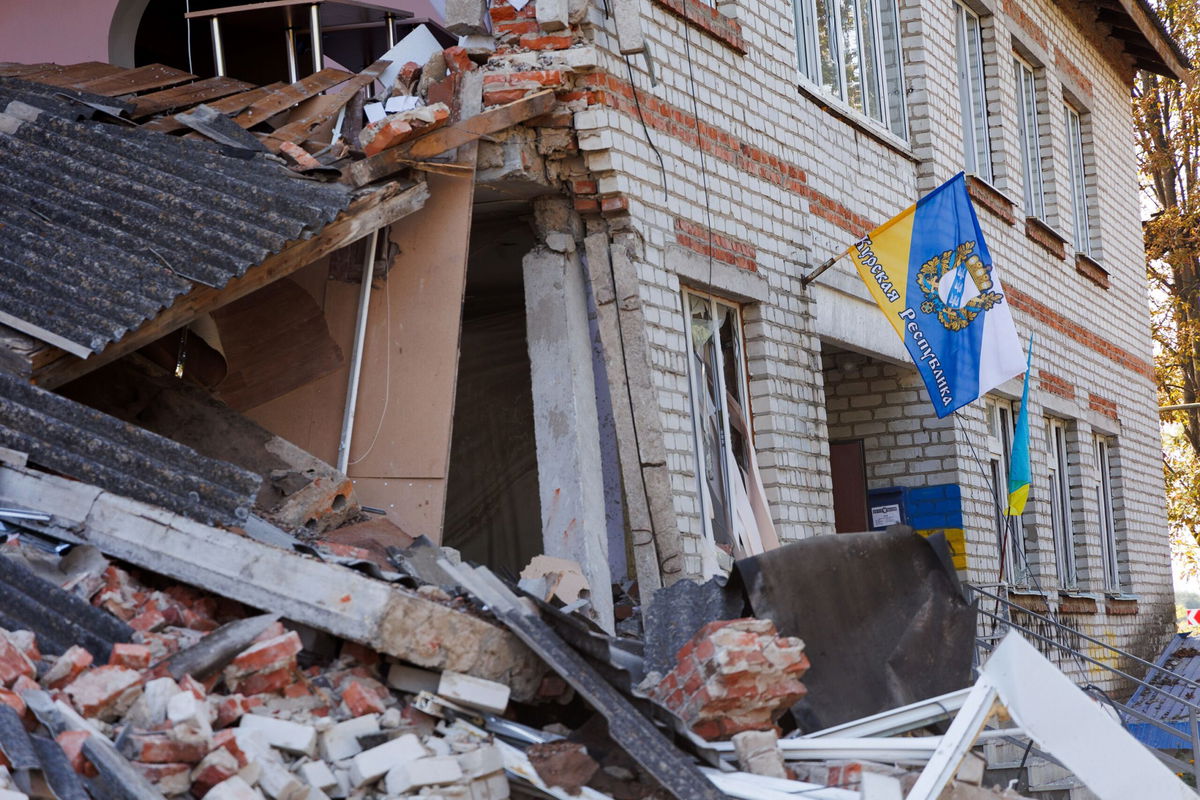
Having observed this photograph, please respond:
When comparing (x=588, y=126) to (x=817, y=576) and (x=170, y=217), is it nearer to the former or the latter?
(x=170, y=217)

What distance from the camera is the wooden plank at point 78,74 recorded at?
6.75 meters

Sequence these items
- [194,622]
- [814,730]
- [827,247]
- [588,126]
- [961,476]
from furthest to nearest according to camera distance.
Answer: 1. [961,476]
2. [827,247]
3. [588,126]
4. [814,730]
5. [194,622]

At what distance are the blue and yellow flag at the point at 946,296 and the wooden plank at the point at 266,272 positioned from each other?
290cm

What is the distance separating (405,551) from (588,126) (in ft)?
8.19

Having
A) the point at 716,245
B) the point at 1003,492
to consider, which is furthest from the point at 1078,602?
the point at 716,245

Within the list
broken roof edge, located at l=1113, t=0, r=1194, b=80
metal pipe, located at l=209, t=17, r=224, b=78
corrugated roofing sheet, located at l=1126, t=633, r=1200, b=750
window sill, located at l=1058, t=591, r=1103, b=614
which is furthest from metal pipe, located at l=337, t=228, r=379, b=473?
broken roof edge, located at l=1113, t=0, r=1194, b=80

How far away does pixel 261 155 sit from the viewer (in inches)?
239

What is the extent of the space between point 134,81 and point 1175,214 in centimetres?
1764

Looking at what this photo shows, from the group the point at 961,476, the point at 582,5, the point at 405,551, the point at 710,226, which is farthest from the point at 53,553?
the point at 961,476

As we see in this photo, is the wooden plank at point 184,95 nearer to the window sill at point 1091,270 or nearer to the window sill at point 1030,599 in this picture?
the window sill at point 1030,599

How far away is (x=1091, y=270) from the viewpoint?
14.6 metres

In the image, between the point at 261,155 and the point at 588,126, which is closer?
the point at 261,155

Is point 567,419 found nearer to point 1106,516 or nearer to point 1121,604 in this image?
point 1121,604

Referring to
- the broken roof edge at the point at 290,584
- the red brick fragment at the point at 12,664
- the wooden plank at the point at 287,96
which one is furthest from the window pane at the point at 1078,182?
the red brick fragment at the point at 12,664
